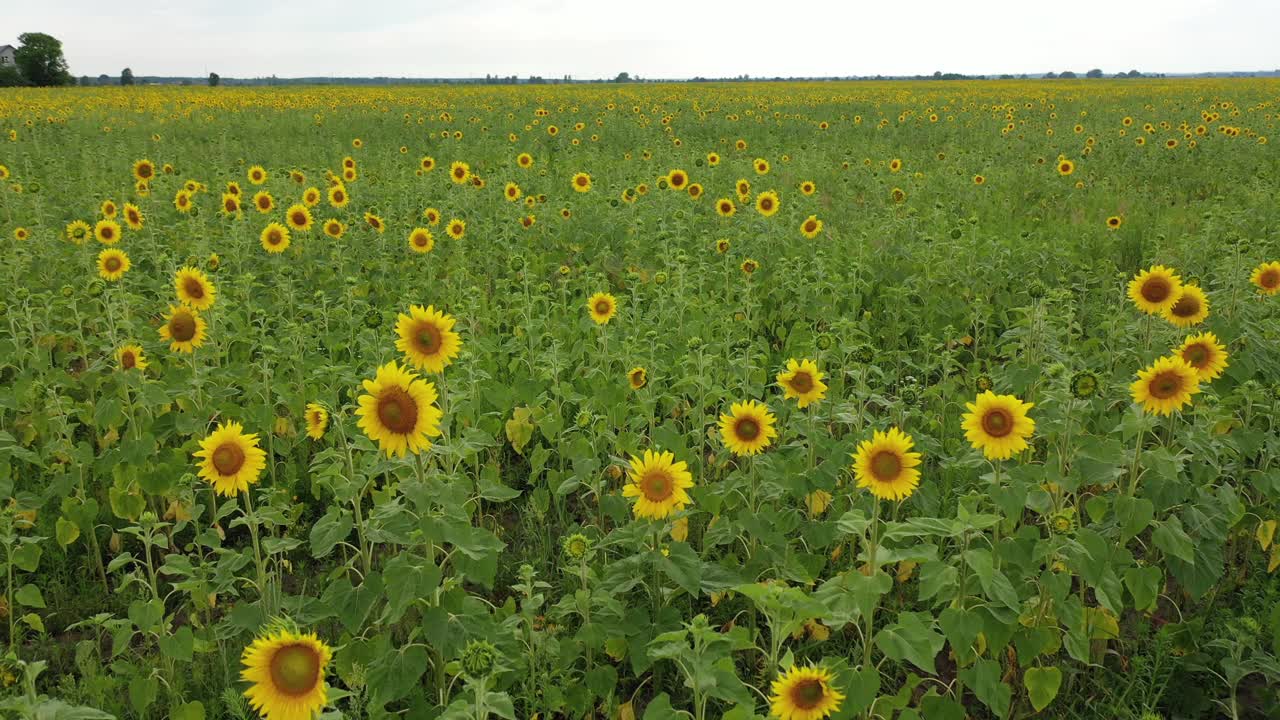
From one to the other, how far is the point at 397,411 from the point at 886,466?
57.7 inches

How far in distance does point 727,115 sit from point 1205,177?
11.3 m

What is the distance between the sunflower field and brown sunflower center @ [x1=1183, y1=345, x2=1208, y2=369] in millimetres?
11

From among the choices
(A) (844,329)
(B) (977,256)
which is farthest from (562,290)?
(B) (977,256)

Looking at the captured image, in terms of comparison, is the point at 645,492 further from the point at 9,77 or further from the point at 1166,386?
the point at 9,77

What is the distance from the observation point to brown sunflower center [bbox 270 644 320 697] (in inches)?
69.0

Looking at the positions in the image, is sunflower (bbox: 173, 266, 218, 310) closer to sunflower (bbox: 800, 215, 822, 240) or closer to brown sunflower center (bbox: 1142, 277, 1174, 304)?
brown sunflower center (bbox: 1142, 277, 1174, 304)

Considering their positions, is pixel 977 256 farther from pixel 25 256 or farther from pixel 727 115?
pixel 727 115

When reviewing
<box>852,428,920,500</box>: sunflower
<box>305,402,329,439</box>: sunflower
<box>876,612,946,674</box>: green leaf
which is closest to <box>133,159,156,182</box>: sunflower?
<box>305,402,329,439</box>: sunflower

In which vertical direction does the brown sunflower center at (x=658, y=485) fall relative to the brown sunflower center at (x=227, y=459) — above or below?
below

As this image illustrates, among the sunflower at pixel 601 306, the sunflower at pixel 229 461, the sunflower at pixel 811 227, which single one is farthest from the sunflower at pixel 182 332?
the sunflower at pixel 811 227

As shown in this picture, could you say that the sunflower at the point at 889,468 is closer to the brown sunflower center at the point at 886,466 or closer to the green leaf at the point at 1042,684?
the brown sunflower center at the point at 886,466

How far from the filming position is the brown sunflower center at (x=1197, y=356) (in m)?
2.94

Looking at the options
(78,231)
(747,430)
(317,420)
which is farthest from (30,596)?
(78,231)

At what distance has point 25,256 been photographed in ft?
17.4
